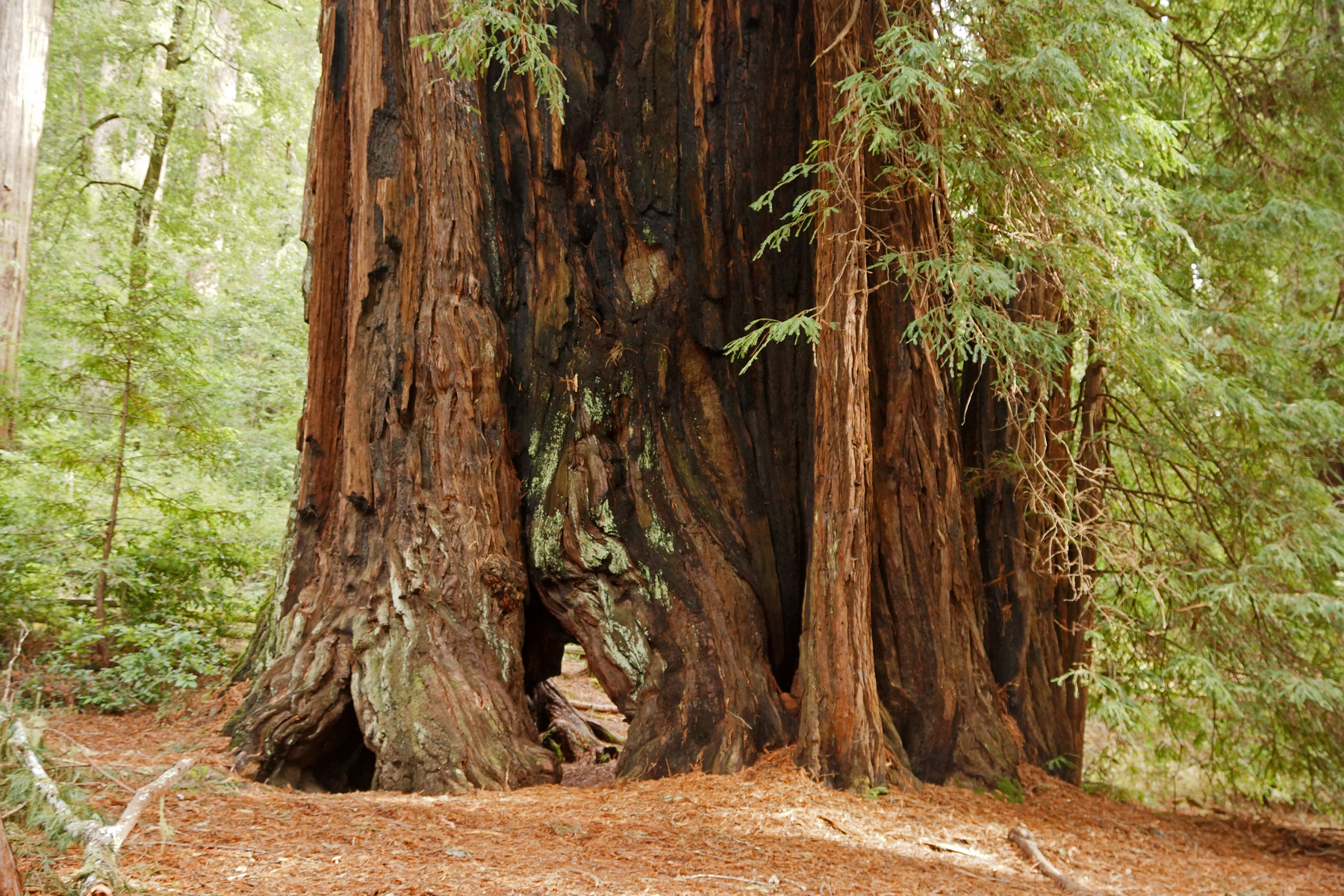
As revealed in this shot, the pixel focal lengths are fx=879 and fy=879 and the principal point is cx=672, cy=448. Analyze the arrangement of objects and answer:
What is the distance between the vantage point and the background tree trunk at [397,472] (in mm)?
4926

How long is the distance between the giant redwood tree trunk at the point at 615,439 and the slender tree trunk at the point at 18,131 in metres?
4.87

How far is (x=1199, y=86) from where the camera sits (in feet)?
22.6

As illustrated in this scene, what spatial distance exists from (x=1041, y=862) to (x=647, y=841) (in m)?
1.79

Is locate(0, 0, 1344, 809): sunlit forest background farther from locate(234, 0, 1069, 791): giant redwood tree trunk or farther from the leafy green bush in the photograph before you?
locate(234, 0, 1069, 791): giant redwood tree trunk

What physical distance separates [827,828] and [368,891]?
82.8 inches

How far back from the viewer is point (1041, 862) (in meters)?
3.98

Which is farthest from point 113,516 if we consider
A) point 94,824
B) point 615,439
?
point 94,824

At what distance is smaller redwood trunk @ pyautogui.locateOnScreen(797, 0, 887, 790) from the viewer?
4.69 m

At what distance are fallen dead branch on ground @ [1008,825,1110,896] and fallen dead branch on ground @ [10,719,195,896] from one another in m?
3.58

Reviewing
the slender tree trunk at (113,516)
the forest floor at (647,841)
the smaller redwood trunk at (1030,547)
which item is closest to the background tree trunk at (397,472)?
the forest floor at (647,841)

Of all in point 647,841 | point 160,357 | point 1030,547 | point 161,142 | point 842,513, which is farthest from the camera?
point 161,142

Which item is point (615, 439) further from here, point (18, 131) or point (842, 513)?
point (18, 131)

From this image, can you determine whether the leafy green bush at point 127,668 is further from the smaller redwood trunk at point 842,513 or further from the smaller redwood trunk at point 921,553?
the smaller redwood trunk at point 921,553

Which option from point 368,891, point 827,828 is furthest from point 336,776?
point 827,828
